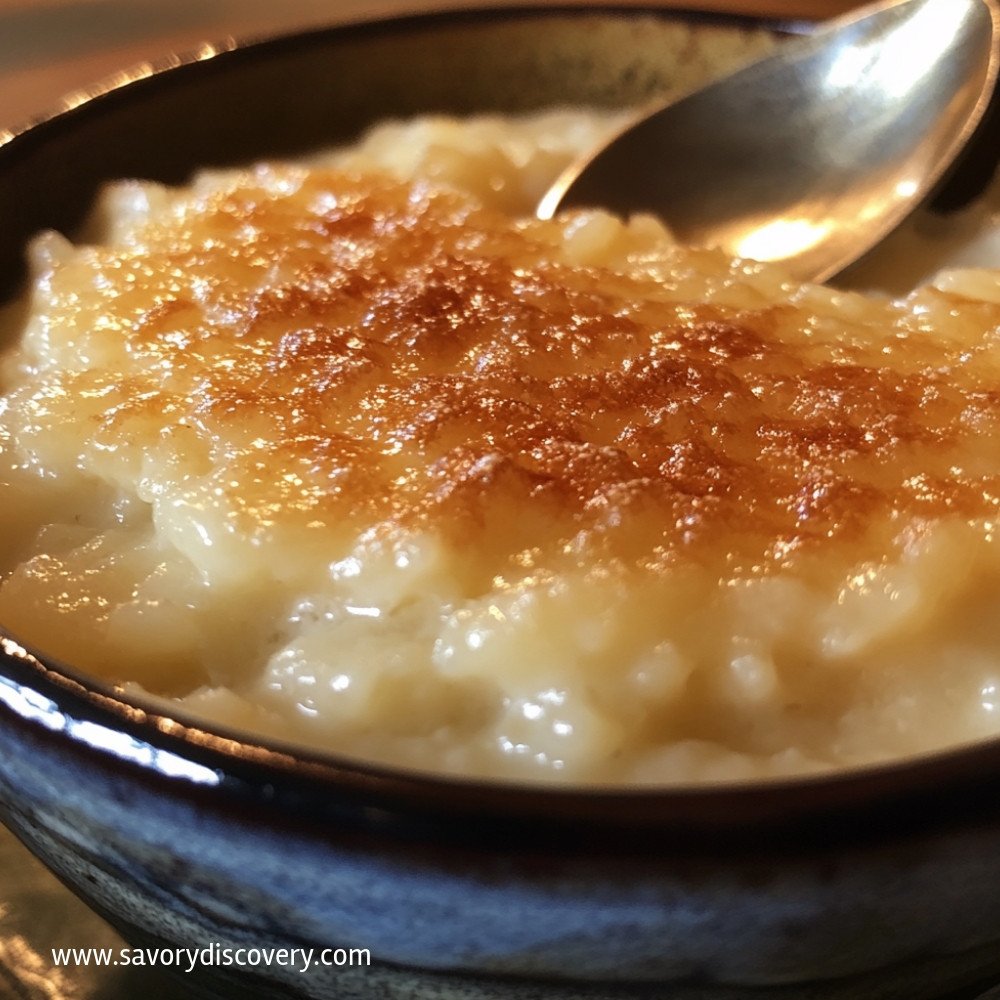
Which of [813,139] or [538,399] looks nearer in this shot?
[538,399]

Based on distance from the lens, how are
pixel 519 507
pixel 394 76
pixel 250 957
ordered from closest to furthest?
pixel 250 957
pixel 519 507
pixel 394 76

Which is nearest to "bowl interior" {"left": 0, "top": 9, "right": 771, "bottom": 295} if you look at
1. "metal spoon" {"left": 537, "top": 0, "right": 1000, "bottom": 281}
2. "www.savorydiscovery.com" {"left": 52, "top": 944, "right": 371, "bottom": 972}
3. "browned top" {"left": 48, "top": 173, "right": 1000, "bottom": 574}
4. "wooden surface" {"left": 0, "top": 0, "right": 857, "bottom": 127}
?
"metal spoon" {"left": 537, "top": 0, "right": 1000, "bottom": 281}

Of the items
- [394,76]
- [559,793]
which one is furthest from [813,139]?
[559,793]

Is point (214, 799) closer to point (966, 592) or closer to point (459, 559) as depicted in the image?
point (459, 559)

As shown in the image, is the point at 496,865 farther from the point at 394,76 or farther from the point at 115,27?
the point at 115,27

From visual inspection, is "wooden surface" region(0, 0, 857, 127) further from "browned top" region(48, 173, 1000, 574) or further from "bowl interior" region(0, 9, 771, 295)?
"browned top" region(48, 173, 1000, 574)

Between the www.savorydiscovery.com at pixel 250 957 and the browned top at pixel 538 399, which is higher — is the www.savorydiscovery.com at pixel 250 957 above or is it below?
below

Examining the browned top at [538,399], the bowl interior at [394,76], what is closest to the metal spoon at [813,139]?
the bowl interior at [394,76]

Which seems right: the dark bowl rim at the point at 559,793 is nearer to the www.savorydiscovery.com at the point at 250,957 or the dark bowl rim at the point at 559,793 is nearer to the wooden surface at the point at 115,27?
the www.savorydiscovery.com at the point at 250,957
